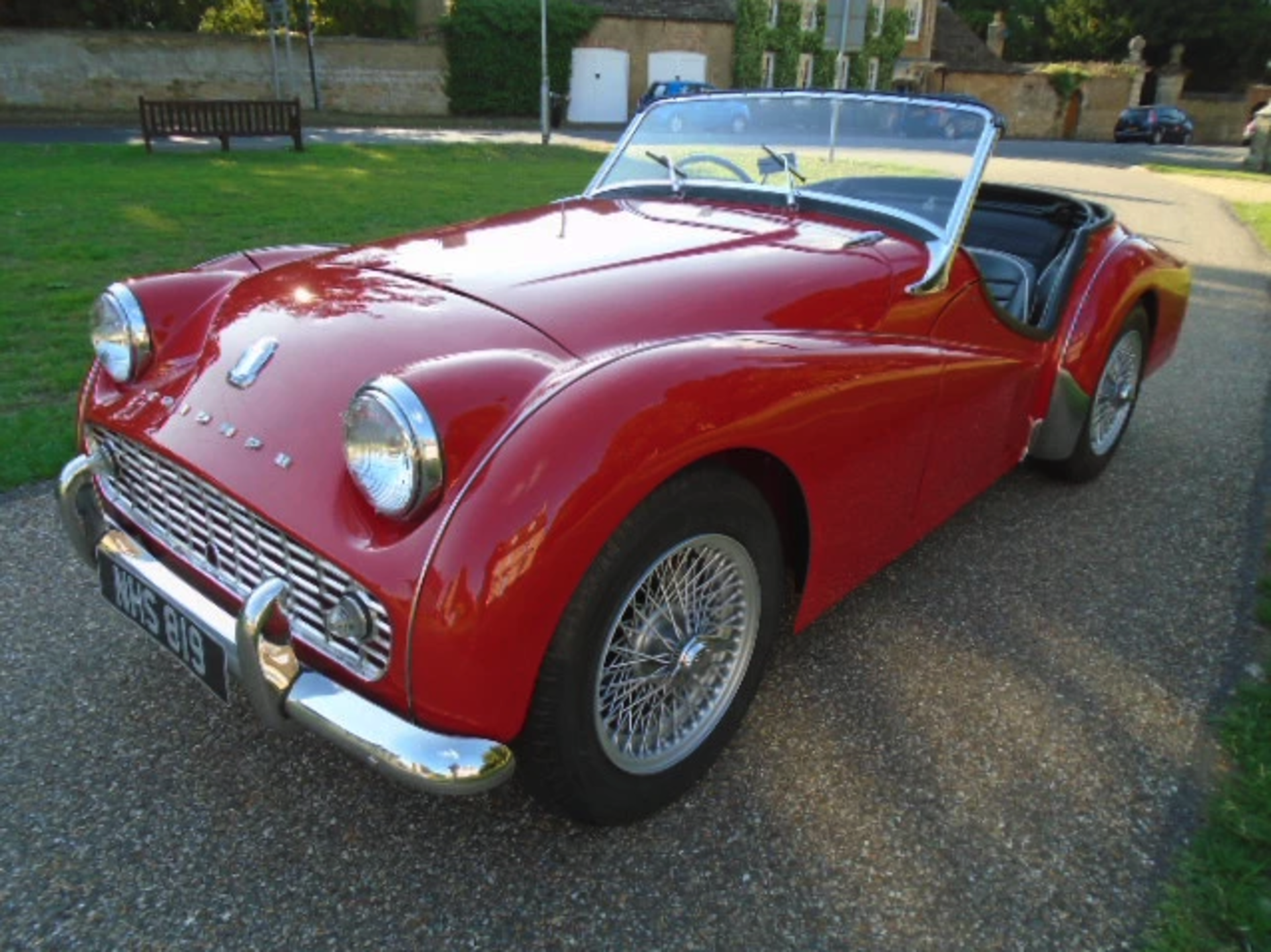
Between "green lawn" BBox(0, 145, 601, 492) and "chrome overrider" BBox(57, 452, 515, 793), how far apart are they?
2370 millimetres

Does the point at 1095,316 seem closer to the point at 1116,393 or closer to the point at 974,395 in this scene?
the point at 1116,393

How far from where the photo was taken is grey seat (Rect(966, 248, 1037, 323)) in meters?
3.44

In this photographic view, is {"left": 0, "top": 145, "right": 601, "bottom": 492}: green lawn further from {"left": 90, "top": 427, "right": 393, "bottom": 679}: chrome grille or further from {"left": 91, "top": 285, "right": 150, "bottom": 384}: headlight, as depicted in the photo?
{"left": 90, "top": 427, "right": 393, "bottom": 679}: chrome grille

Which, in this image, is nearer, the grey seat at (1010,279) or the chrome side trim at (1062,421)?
the chrome side trim at (1062,421)

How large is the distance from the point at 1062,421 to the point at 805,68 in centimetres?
3554

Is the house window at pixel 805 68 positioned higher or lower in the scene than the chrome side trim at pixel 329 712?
higher

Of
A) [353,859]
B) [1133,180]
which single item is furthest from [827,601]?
[1133,180]

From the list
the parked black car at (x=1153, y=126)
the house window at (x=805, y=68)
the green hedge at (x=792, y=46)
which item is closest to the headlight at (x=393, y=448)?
the green hedge at (x=792, y=46)

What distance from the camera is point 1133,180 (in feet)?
57.2

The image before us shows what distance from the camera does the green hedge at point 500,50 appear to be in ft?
93.4

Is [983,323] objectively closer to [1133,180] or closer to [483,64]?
[1133,180]

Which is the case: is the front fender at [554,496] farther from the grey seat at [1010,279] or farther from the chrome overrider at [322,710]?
the grey seat at [1010,279]

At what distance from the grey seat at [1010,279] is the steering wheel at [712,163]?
3.12 feet

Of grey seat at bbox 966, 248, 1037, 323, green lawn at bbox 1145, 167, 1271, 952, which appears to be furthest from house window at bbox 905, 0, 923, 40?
green lawn at bbox 1145, 167, 1271, 952
